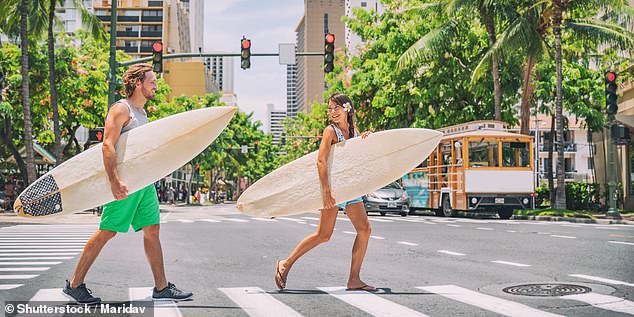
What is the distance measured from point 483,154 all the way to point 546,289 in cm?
1824

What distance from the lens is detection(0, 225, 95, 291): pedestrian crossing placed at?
7.77 metres

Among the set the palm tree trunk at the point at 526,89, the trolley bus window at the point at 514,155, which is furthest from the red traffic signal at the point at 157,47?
the palm tree trunk at the point at 526,89

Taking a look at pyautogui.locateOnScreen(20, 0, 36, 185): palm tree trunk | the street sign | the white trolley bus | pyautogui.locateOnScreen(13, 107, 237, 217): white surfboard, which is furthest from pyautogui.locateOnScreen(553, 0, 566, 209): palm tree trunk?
pyautogui.locateOnScreen(13, 107, 237, 217): white surfboard

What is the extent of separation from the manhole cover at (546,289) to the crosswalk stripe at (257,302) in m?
2.23

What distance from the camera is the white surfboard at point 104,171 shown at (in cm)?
528

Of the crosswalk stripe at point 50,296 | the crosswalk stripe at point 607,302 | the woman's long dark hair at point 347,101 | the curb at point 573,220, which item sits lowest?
the curb at point 573,220

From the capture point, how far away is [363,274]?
794 centimetres

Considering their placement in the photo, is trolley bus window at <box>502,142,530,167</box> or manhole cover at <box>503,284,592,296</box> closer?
manhole cover at <box>503,284,592,296</box>

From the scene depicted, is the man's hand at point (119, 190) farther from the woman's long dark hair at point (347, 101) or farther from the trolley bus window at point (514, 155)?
the trolley bus window at point (514, 155)

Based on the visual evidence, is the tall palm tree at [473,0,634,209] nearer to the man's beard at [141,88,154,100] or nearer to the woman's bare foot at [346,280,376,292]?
the woman's bare foot at [346,280,376,292]

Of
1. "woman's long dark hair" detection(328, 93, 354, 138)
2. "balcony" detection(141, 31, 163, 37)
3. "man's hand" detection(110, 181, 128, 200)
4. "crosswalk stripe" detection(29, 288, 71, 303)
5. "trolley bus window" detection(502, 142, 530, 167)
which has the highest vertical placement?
"balcony" detection(141, 31, 163, 37)

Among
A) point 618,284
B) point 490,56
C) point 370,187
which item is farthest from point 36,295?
point 490,56

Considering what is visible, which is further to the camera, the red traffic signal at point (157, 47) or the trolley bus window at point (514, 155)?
the trolley bus window at point (514, 155)

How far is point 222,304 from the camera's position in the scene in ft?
19.0
